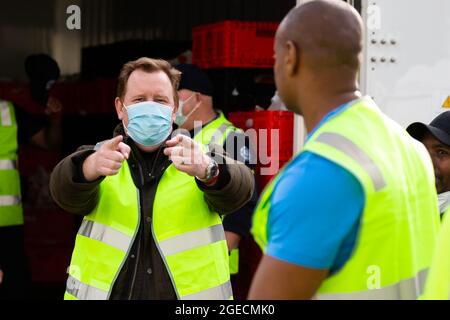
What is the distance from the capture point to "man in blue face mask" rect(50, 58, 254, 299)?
2848 mm

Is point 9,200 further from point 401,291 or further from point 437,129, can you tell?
point 401,291

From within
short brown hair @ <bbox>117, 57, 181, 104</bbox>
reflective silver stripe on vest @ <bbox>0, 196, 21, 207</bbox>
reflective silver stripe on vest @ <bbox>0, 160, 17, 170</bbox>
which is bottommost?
reflective silver stripe on vest @ <bbox>0, 196, 21, 207</bbox>

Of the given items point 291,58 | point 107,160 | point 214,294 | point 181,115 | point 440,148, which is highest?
point 291,58

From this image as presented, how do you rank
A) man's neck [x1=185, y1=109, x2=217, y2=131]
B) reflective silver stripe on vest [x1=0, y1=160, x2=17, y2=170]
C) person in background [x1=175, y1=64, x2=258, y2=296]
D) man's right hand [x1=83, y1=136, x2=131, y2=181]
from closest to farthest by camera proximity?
man's right hand [x1=83, y1=136, x2=131, y2=181] → person in background [x1=175, y1=64, x2=258, y2=296] → man's neck [x1=185, y1=109, x2=217, y2=131] → reflective silver stripe on vest [x1=0, y1=160, x2=17, y2=170]

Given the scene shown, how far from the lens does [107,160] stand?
2.75 m

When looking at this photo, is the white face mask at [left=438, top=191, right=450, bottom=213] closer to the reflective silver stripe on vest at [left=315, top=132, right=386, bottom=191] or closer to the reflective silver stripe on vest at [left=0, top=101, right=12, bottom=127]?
the reflective silver stripe on vest at [left=315, top=132, right=386, bottom=191]

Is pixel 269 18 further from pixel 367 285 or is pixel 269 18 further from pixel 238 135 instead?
pixel 367 285

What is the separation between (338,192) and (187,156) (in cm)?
112

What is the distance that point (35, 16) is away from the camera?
8.65m

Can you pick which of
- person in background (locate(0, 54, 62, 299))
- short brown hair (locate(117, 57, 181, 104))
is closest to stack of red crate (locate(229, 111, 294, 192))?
person in background (locate(0, 54, 62, 299))

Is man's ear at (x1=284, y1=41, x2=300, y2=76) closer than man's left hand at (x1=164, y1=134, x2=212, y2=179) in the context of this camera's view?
Answer: Yes

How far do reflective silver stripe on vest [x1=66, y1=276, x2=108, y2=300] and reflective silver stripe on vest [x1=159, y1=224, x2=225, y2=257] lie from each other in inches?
10.1

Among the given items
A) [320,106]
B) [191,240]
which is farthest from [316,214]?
[191,240]

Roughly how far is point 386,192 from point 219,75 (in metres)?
4.42
